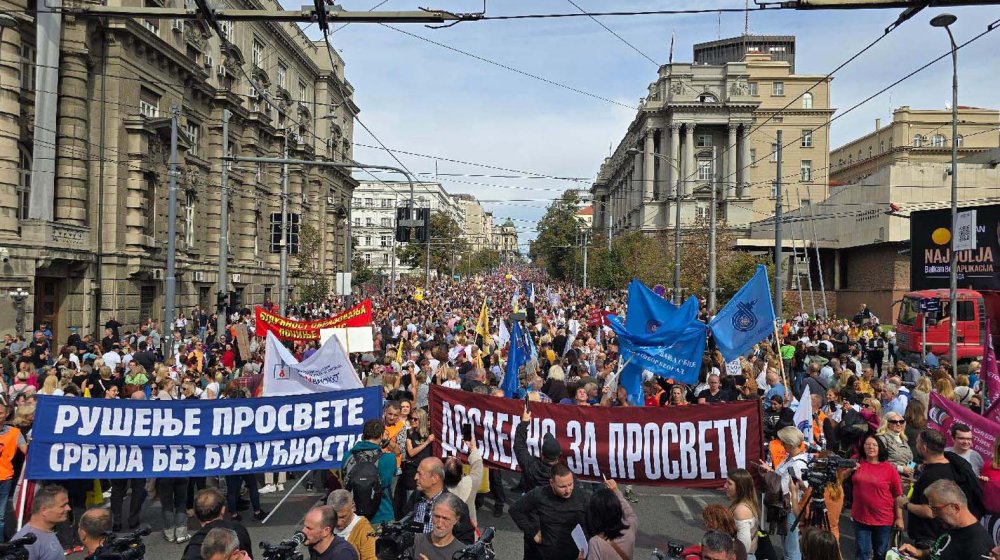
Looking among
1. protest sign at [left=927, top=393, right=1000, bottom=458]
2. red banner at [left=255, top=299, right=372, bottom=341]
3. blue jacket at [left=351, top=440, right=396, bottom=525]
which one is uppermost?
red banner at [left=255, top=299, right=372, bottom=341]

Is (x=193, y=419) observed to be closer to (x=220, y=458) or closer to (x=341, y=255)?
(x=220, y=458)

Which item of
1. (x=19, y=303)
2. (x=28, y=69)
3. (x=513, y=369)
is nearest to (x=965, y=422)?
(x=513, y=369)

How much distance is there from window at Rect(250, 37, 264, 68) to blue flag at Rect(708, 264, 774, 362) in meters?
36.1

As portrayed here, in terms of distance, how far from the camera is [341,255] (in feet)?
208

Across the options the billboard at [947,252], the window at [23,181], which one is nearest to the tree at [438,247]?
the billboard at [947,252]

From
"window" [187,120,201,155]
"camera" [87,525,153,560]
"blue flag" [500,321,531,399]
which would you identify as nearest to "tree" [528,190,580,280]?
"window" [187,120,201,155]

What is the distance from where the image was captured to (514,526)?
8.85 meters

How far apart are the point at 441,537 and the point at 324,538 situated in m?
0.74

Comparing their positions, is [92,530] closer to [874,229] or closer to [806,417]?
[806,417]

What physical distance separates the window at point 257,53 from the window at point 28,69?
1971 centimetres

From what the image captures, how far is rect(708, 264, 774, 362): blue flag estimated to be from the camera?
12406mm

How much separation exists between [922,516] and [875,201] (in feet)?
128

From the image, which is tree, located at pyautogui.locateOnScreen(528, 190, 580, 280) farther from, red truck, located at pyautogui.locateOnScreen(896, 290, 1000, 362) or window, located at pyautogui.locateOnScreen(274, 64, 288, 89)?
red truck, located at pyautogui.locateOnScreen(896, 290, 1000, 362)

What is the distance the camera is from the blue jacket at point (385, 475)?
673 cm
